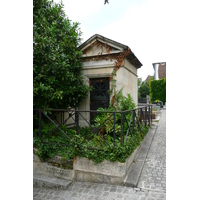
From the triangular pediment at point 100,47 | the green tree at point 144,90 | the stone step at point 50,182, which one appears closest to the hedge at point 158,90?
the green tree at point 144,90

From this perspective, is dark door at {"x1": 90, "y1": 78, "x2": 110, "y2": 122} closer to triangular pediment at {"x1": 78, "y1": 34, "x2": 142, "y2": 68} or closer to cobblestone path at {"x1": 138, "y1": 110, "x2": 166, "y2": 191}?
triangular pediment at {"x1": 78, "y1": 34, "x2": 142, "y2": 68}

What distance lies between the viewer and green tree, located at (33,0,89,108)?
435 centimetres

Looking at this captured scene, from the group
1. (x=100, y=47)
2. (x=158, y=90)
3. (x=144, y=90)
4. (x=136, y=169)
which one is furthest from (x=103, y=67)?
(x=144, y=90)

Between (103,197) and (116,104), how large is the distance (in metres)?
3.46

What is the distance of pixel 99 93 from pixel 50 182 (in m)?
3.77

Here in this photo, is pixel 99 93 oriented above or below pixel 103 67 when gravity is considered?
below

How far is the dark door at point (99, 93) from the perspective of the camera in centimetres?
647

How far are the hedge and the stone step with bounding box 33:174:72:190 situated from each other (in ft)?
77.5

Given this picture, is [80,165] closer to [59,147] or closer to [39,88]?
[59,147]

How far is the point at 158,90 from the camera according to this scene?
25391mm

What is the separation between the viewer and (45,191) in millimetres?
3707

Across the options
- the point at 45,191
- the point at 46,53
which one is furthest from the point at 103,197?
the point at 46,53

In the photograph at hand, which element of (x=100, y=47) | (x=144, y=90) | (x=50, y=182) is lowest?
(x=50, y=182)

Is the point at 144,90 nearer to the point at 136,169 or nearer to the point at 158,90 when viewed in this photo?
the point at 158,90
